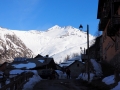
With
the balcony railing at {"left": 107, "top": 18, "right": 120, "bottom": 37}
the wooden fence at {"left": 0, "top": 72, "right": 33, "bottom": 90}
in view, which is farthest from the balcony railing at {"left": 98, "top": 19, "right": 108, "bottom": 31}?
the wooden fence at {"left": 0, "top": 72, "right": 33, "bottom": 90}

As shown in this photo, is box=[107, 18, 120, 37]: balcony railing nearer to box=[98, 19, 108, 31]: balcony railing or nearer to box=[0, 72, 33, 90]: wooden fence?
box=[98, 19, 108, 31]: balcony railing

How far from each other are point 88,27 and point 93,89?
13.1 meters

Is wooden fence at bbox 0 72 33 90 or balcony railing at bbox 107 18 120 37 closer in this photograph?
wooden fence at bbox 0 72 33 90

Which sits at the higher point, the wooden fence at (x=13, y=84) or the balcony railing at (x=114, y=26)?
the balcony railing at (x=114, y=26)

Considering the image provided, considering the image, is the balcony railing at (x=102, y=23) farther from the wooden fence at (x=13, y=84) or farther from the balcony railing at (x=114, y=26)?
the wooden fence at (x=13, y=84)

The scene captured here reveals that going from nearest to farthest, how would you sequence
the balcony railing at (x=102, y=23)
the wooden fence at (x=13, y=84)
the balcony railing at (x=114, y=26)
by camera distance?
the wooden fence at (x=13, y=84)
the balcony railing at (x=114, y=26)
the balcony railing at (x=102, y=23)

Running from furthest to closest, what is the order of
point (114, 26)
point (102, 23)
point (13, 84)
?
point (102, 23)
point (114, 26)
point (13, 84)

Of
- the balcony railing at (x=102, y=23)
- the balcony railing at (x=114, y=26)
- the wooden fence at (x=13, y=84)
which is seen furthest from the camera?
the balcony railing at (x=102, y=23)

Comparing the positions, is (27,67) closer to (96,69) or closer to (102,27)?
(102,27)

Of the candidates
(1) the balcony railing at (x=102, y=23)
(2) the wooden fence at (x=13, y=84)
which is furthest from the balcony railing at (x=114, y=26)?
(2) the wooden fence at (x=13, y=84)

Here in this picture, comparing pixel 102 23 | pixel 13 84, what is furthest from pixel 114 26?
pixel 13 84

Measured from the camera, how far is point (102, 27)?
4100cm

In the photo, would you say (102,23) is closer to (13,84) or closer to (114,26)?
(114,26)

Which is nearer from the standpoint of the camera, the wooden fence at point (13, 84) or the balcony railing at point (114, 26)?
the wooden fence at point (13, 84)
